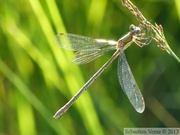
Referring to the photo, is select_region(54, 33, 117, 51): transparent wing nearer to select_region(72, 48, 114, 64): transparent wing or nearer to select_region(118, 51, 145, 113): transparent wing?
select_region(72, 48, 114, 64): transparent wing

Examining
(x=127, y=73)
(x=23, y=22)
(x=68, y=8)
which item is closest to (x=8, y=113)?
(x=23, y=22)

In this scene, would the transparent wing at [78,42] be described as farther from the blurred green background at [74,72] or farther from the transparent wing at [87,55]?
the blurred green background at [74,72]

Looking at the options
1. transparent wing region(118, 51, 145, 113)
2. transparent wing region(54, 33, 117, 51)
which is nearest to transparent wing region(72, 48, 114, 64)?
transparent wing region(54, 33, 117, 51)

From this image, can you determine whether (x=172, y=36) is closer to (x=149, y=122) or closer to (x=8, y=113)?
(x=149, y=122)

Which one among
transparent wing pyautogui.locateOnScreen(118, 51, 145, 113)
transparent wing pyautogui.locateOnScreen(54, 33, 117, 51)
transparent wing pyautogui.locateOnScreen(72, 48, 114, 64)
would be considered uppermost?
transparent wing pyautogui.locateOnScreen(54, 33, 117, 51)

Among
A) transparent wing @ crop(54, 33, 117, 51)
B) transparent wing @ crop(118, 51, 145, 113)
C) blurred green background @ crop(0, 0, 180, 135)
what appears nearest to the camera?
transparent wing @ crop(118, 51, 145, 113)

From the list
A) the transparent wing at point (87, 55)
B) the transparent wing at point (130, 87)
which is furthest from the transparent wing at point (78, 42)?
the transparent wing at point (130, 87)

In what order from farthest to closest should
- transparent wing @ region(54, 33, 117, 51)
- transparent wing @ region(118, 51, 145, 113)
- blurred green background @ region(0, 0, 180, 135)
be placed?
blurred green background @ region(0, 0, 180, 135)
transparent wing @ region(54, 33, 117, 51)
transparent wing @ region(118, 51, 145, 113)
